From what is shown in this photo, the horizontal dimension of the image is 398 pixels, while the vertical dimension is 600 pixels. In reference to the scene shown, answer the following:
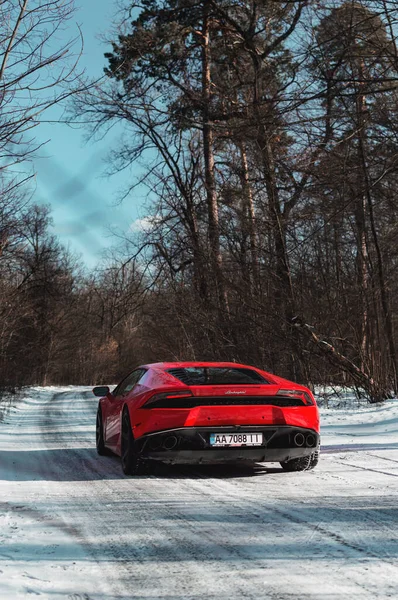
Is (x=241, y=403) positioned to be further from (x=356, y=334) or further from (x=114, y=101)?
(x=114, y=101)

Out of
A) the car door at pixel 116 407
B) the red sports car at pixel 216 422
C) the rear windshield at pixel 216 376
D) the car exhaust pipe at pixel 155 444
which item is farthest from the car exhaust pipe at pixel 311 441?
the car door at pixel 116 407

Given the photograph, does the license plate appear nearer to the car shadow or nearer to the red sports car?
the red sports car

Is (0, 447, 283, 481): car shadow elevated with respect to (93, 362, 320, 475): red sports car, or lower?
lower

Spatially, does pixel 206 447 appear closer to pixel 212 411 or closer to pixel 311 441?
pixel 212 411

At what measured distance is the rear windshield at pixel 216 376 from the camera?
643 centimetres

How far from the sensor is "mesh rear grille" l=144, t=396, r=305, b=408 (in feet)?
19.8

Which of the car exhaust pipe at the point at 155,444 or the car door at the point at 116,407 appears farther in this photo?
the car door at the point at 116,407

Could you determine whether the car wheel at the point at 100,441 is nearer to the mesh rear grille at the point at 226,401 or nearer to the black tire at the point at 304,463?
the mesh rear grille at the point at 226,401

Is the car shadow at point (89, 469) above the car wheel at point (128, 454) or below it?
below

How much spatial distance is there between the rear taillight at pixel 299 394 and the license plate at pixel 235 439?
528mm

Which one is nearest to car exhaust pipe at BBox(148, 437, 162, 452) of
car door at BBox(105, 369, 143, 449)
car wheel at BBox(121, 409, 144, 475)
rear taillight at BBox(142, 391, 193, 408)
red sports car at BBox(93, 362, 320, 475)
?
red sports car at BBox(93, 362, 320, 475)

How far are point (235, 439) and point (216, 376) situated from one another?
860mm

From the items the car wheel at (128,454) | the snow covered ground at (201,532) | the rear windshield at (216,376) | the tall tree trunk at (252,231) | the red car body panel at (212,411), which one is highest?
the tall tree trunk at (252,231)

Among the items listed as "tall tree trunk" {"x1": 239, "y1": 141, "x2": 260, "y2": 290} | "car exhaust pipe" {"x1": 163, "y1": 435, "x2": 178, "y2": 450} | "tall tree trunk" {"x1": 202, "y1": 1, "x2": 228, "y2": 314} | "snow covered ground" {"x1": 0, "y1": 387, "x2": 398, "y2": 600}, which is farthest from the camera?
"tall tree trunk" {"x1": 202, "y1": 1, "x2": 228, "y2": 314}
